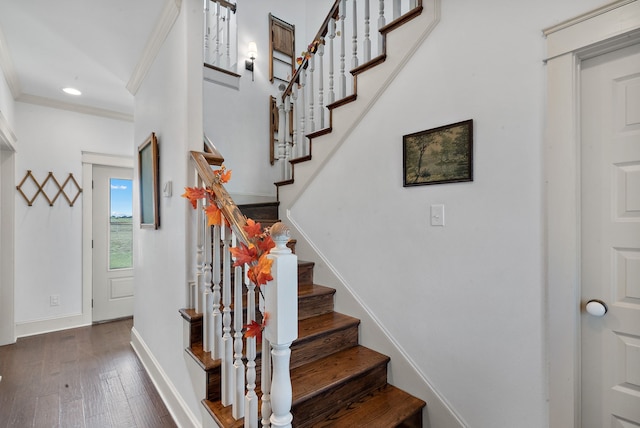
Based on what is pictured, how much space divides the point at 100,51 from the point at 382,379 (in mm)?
3315

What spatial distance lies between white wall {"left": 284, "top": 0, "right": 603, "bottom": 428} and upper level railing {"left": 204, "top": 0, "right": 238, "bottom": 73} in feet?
6.32

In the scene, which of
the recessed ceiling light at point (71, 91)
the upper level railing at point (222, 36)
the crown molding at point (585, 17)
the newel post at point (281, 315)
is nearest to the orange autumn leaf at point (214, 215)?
the newel post at point (281, 315)

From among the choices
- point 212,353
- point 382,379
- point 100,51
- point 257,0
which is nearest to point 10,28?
point 100,51

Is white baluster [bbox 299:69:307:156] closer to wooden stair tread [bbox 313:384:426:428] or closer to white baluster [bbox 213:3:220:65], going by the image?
white baluster [bbox 213:3:220:65]

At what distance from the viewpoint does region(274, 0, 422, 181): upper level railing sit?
7.70 ft

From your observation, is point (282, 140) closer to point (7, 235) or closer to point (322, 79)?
point (322, 79)

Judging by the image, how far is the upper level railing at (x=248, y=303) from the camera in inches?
39.8

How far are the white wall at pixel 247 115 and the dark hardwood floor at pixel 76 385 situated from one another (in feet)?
6.02

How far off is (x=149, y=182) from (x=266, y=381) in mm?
1971

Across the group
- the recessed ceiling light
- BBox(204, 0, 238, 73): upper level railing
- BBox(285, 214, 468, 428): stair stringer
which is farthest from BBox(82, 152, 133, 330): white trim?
BBox(285, 214, 468, 428): stair stringer

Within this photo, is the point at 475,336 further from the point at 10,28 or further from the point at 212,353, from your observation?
the point at 10,28

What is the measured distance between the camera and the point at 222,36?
123 inches

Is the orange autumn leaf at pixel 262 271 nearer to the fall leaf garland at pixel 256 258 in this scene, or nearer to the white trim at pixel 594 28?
the fall leaf garland at pixel 256 258

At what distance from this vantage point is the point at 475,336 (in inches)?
59.8
